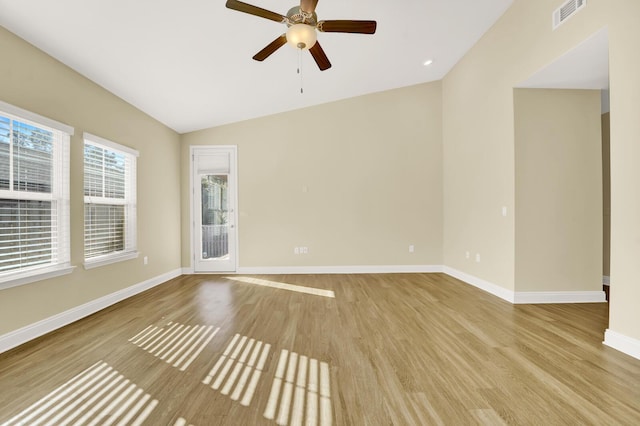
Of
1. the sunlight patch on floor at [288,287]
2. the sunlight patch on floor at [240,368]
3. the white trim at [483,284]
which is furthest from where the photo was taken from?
the sunlight patch on floor at [288,287]

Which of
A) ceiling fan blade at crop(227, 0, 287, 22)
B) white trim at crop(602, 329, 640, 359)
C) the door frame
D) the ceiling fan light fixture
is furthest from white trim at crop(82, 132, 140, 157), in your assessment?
white trim at crop(602, 329, 640, 359)

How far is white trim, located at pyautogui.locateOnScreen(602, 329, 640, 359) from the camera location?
2258mm

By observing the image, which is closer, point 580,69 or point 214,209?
point 580,69

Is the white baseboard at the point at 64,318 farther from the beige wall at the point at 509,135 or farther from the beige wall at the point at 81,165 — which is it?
the beige wall at the point at 509,135

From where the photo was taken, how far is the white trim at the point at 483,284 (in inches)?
148

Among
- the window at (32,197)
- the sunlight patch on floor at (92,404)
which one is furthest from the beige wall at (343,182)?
the sunlight patch on floor at (92,404)

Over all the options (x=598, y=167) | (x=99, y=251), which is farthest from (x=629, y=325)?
(x=99, y=251)

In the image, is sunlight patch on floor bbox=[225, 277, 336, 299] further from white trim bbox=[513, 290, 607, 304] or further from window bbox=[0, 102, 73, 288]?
window bbox=[0, 102, 73, 288]

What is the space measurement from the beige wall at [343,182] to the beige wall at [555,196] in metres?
2.04

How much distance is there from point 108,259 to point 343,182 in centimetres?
388

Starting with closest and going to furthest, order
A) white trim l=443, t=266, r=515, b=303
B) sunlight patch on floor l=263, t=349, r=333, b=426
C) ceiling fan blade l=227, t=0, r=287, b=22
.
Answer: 1. sunlight patch on floor l=263, t=349, r=333, b=426
2. ceiling fan blade l=227, t=0, r=287, b=22
3. white trim l=443, t=266, r=515, b=303

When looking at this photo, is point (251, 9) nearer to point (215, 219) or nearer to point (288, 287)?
point (288, 287)

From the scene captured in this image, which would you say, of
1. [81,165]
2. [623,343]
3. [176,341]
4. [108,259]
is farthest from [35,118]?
[623,343]

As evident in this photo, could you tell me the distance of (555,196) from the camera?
3643mm
